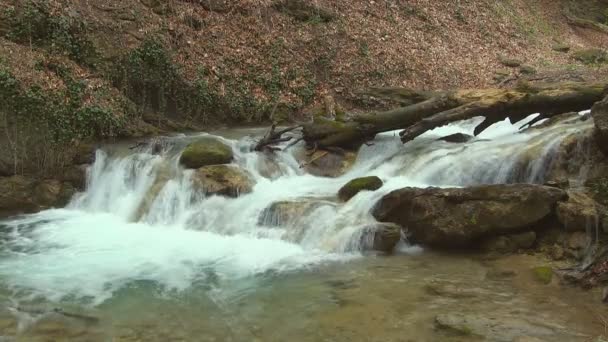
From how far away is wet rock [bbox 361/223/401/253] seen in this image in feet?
27.0

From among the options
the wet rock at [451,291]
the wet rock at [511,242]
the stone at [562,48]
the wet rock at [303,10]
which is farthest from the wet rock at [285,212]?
the stone at [562,48]

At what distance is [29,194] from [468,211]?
29.5ft

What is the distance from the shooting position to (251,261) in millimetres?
8281

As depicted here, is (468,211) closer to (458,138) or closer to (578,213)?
A: (578,213)

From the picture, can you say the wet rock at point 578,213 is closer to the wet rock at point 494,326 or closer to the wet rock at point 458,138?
the wet rock at point 494,326

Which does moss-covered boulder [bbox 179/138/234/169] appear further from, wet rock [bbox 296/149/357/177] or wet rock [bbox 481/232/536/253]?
wet rock [bbox 481/232/536/253]

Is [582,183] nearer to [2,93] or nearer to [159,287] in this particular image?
[159,287]

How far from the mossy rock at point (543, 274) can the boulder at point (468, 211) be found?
3.31ft

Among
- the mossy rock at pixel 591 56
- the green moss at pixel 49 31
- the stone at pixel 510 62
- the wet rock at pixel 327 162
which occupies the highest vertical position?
the mossy rock at pixel 591 56

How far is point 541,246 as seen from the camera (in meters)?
7.57

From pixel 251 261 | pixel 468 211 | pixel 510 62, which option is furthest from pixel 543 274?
pixel 510 62

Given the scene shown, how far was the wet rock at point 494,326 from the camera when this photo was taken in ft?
16.9

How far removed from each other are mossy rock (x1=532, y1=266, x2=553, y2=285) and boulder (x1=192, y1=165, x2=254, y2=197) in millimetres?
5793

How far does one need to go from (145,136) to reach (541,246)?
9694mm
